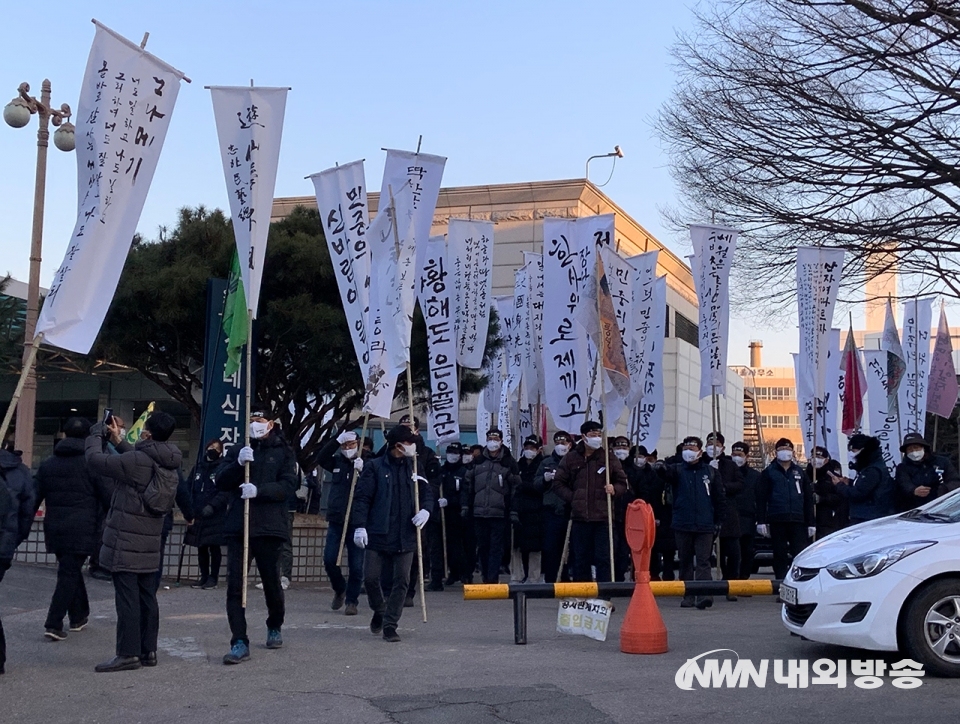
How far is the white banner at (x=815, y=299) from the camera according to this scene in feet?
49.2

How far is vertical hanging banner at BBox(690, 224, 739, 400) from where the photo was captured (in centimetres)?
1480

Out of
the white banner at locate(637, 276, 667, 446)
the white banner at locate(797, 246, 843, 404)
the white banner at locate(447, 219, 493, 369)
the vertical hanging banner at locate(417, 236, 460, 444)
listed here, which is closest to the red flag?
the white banner at locate(637, 276, 667, 446)

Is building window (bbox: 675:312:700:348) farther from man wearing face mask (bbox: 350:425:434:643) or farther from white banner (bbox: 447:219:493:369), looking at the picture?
man wearing face mask (bbox: 350:425:434:643)

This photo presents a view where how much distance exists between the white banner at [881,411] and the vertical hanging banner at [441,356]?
9.95 meters

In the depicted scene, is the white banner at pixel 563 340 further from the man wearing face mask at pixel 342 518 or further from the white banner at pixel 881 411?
the white banner at pixel 881 411

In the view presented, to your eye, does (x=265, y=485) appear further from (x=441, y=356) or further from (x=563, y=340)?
(x=563, y=340)

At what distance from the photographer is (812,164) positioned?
50.1 ft

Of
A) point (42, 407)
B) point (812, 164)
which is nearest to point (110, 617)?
point (812, 164)

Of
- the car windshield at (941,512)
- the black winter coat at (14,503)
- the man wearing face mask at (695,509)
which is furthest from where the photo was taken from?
the man wearing face mask at (695,509)

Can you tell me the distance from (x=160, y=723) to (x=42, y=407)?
93.3 ft

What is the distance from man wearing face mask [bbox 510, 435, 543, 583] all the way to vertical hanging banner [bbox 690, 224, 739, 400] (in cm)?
266

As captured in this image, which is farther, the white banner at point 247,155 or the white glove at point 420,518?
the white banner at point 247,155

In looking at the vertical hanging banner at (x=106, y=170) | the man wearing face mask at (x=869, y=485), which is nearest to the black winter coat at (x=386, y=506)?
the vertical hanging banner at (x=106, y=170)

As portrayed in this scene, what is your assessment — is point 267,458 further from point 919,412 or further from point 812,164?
point 919,412
